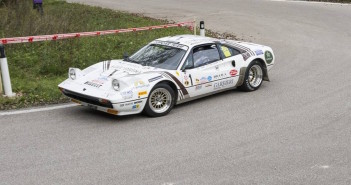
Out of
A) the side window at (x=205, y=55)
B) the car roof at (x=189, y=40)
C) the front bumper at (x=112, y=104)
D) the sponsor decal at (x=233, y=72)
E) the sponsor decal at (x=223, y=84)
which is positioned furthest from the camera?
the sponsor decal at (x=233, y=72)

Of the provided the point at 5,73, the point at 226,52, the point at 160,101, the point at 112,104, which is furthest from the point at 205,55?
the point at 5,73

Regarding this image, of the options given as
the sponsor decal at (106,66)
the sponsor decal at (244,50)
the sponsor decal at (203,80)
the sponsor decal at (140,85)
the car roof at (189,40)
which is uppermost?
the car roof at (189,40)

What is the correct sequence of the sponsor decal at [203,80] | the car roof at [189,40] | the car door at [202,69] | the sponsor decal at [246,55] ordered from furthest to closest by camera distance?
the sponsor decal at [246,55]
the car roof at [189,40]
the sponsor decal at [203,80]
the car door at [202,69]

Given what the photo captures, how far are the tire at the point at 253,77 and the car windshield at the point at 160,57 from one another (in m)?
1.60

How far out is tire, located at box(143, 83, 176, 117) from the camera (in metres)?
8.20

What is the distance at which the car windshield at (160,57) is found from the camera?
8.95 metres

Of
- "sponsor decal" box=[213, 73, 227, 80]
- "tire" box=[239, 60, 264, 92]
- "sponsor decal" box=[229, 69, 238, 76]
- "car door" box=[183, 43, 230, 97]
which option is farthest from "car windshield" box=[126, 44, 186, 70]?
"tire" box=[239, 60, 264, 92]

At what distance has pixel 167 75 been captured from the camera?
27.9ft

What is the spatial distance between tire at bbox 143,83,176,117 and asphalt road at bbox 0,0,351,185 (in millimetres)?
139

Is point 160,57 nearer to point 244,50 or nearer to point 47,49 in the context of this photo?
point 244,50

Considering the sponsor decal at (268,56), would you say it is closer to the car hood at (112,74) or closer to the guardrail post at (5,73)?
the car hood at (112,74)

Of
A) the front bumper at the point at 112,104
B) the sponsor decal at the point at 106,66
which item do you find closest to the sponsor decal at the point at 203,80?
the front bumper at the point at 112,104

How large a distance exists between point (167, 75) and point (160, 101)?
1.59 ft

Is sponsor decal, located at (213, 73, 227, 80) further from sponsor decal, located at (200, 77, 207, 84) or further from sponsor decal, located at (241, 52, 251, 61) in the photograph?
sponsor decal, located at (241, 52, 251, 61)
